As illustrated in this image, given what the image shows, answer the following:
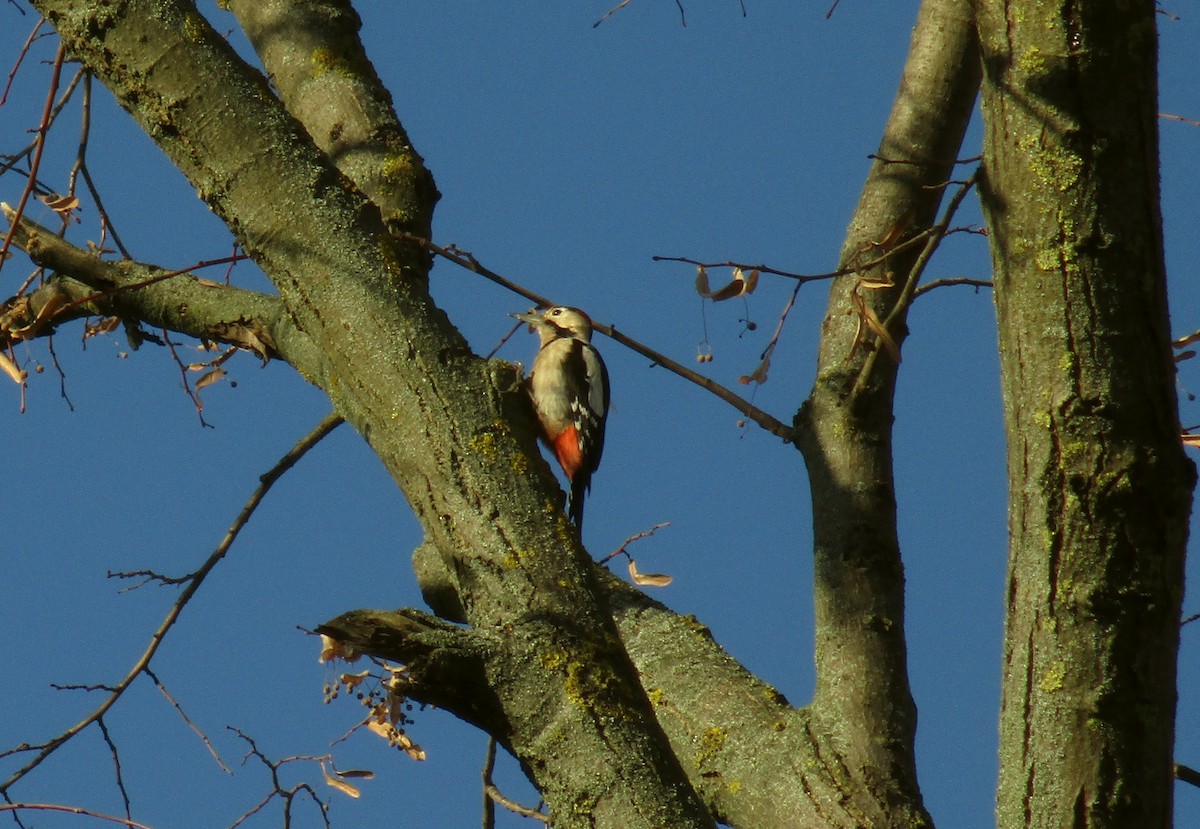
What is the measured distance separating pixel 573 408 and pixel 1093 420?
447 cm

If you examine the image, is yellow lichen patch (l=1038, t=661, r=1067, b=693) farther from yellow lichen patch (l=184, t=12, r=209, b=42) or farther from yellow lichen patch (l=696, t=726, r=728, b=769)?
yellow lichen patch (l=184, t=12, r=209, b=42)

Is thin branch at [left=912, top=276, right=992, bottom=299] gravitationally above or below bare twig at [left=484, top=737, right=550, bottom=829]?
above

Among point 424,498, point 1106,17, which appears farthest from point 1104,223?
point 424,498

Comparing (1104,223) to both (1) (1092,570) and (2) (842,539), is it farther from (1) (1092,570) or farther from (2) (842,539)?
(2) (842,539)

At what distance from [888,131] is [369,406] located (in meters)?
2.06

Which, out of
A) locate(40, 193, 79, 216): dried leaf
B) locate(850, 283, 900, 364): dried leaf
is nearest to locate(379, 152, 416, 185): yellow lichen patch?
locate(40, 193, 79, 216): dried leaf

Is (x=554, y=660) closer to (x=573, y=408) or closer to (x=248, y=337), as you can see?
(x=248, y=337)

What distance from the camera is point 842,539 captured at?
3320 millimetres

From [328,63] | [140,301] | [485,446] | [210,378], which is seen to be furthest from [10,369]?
[485,446]

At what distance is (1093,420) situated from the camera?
2123mm

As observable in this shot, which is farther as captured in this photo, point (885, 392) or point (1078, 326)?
point (885, 392)

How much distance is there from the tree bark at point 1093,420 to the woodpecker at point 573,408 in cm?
424

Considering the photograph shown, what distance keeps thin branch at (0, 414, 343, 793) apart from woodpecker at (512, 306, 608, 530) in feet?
6.80

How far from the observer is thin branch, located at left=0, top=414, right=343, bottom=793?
3869 mm
